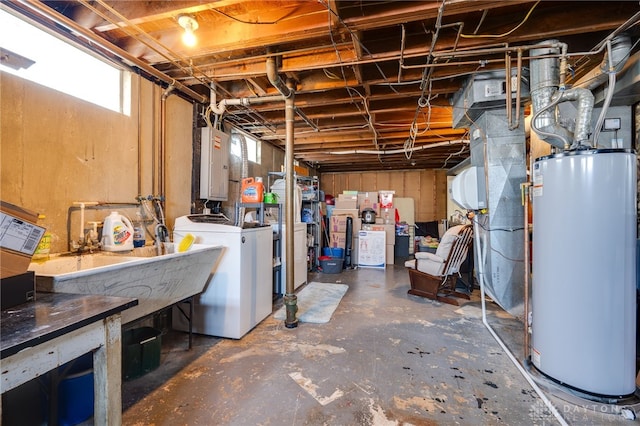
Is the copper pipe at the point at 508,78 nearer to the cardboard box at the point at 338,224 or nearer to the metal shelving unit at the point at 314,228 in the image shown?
the metal shelving unit at the point at 314,228

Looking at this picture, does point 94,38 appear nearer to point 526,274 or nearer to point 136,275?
point 136,275

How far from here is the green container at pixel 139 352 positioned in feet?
6.31

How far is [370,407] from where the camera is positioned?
1.66 meters

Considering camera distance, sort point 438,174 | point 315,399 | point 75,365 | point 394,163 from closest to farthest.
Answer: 1. point 75,365
2. point 315,399
3. point 394,163
4. point 438,174

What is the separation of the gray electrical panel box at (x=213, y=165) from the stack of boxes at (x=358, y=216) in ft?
9.65

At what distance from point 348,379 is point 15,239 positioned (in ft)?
6.43

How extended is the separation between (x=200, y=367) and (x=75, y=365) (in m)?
0.76

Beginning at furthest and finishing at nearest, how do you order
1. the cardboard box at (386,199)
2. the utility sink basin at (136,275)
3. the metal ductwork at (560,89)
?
the cardboard box at (386,199), the metal ductwork at (560,89), the utility sink basin at (136,275)

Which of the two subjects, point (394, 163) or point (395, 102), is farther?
point (394, 163)

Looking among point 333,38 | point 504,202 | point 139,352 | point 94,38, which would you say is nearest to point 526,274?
point 504,202

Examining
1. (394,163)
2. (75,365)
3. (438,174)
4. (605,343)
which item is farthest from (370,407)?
(438,174)

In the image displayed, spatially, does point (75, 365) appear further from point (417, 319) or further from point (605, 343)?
point (605, 343)

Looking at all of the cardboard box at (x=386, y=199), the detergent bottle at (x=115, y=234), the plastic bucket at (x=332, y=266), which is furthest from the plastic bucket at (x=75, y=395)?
the cardboard box at (x=386, y=199)

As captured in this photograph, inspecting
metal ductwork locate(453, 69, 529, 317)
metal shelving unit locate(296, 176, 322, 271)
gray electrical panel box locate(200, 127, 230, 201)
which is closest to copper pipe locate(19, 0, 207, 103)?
gray electrical panel box locate(200, 127, 230, 201)
